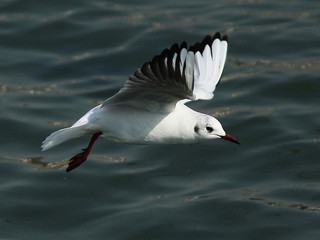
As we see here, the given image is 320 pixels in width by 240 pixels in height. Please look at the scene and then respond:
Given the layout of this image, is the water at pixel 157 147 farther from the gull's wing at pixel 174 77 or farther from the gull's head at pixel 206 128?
the gull's head at pixel 206 128

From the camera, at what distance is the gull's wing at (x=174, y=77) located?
621cm

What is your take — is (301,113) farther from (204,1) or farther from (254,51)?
(204,1)

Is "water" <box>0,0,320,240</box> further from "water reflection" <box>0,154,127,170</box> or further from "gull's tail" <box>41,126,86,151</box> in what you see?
"gull's tail" <box>41,126,86,151</box>

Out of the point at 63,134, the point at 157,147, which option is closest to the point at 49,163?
the point at 157,147

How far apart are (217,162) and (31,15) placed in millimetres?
4706

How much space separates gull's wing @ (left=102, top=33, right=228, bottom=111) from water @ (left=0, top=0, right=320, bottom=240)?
114 inches

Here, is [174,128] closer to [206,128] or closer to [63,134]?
[206,128]

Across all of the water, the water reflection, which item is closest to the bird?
the water

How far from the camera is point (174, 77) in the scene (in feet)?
20.6

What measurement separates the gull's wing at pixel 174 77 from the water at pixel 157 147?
2901 mm

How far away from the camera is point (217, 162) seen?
36.5 feet

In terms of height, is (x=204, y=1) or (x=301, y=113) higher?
(x=204, y=1)

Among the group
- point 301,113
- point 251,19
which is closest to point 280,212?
point 301,113

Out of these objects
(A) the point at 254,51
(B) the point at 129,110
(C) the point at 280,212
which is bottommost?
(C) the point at 280,212
